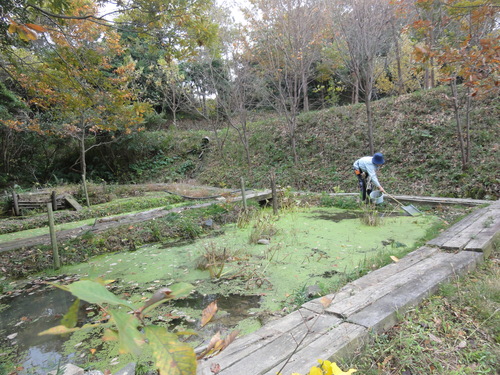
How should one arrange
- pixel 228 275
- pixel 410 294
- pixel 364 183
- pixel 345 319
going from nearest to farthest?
pixel 345 319
pixel 410 294
pixel 228 275
pixel 364 183

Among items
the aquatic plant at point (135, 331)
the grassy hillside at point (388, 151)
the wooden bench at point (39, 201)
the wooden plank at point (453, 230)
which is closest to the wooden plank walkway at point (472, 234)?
the wooden plank at point (453, 230)

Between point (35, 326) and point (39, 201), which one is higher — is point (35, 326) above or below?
below

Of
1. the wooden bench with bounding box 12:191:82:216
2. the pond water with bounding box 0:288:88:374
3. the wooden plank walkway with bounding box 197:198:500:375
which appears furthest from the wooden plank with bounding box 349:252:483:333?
the wooden bench with bounding box 12:191:82:216

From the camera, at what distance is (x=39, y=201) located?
827 centimetres

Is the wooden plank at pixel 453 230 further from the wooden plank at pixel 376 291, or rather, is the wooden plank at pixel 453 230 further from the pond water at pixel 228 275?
the wooden plank at pixel 376 291

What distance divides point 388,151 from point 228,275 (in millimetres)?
8056

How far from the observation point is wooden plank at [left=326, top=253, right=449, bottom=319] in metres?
2.05

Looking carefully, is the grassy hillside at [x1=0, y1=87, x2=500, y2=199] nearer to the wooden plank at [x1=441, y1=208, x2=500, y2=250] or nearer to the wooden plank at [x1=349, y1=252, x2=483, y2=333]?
the wooden plank at [x1=441, y1=208, x2=500, y2=250]

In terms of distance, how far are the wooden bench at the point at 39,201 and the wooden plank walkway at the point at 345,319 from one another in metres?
7.58

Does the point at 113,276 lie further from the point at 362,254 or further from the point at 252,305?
the point at 362,254

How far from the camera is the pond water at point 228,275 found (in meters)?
2.55

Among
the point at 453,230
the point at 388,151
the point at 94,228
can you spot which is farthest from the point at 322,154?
the point at 94,228

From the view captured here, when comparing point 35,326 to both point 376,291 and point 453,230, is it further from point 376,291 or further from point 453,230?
point 453,230

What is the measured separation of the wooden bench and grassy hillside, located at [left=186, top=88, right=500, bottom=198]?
594 centimetres
